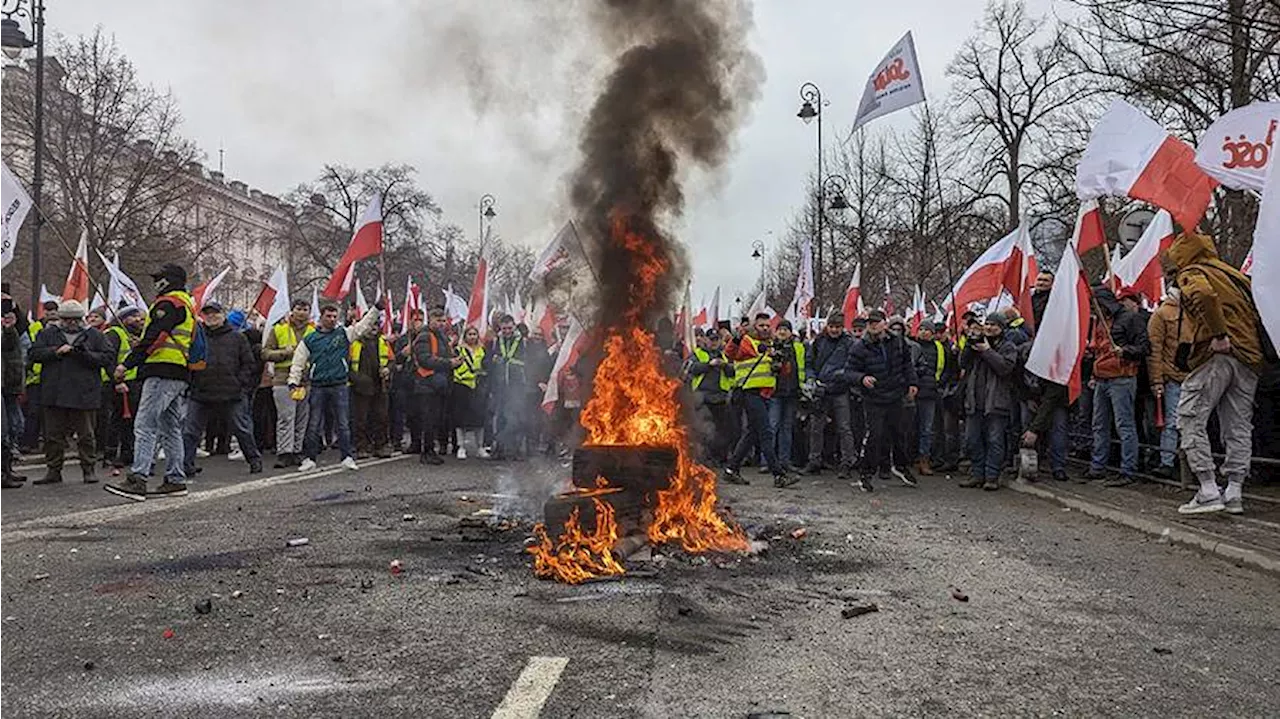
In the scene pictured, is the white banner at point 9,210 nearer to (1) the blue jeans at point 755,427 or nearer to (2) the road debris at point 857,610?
(1) the blue jeans at point 755,427

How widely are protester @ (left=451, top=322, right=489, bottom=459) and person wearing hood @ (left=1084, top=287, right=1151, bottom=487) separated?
8.02 metres

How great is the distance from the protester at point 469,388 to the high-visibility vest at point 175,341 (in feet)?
16.5

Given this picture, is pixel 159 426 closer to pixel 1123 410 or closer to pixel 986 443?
pixel 986 443

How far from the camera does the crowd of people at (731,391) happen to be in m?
8.48

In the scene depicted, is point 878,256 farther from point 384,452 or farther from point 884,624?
point 884,624

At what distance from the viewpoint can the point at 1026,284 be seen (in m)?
12.4

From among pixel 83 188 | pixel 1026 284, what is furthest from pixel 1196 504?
pixel 83 188

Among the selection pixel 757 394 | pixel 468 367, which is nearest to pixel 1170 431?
pixel 757 394

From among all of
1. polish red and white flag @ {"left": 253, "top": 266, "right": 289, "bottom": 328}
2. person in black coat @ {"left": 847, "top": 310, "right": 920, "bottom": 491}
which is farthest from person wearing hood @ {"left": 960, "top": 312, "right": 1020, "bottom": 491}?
polish red and white flag @ {"left": 253, "top": 266, "right": 289, "bottom": 328}

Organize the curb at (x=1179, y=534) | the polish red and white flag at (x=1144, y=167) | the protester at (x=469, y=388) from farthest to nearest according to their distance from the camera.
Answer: the protester at (x=469, y=388)
the polish red and white flag at (x=1144, y=167)
the curb at (x=1179, y=534)

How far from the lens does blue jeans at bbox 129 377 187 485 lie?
9336mm

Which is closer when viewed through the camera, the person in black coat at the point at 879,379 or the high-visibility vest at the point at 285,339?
the person in black coat at the point at 879,379

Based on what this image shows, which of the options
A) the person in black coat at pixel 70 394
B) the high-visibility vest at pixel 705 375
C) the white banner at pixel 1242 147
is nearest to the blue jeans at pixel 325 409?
the person in black coat at pixel 70 394

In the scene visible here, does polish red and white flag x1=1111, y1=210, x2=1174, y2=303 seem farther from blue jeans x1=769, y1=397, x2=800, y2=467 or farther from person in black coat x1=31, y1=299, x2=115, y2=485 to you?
person in black coat x1=31, y1=299, x2=115, y2=485
